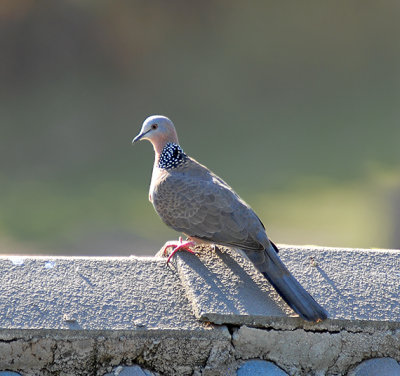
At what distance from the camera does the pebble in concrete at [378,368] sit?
227 cm

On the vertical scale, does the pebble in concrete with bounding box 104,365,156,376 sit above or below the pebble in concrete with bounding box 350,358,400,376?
above

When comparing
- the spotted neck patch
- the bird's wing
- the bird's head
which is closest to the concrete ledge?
the bird's wing

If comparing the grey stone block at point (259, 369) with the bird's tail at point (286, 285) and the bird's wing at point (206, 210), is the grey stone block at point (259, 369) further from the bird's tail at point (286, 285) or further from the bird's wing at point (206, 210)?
the bird's wing at point (206, 210)

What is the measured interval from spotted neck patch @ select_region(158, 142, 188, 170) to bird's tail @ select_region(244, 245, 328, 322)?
30.1 inches

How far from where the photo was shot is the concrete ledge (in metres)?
2.23

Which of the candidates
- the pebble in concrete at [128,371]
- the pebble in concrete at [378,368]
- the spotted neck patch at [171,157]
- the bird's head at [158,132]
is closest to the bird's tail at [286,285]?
the pebble in concrete at [378,368]

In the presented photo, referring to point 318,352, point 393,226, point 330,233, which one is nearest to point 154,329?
point 318,352

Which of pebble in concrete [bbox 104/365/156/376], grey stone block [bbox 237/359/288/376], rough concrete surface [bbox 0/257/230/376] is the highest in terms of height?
rough concrete surface [bbox 0/257/230/376]

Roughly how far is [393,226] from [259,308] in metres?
7.77

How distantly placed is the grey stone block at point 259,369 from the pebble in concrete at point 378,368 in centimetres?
22

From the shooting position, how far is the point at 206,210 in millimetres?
3084

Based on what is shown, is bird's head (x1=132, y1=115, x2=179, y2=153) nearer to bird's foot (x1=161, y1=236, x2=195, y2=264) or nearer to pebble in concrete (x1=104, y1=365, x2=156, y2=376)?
bird's foot (x1=161, y1=236, x2=195, y2=264)

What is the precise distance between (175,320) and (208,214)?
0.84 metres

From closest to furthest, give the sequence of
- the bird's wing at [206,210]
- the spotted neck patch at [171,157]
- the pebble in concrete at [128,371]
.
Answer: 1. the pebble in concrete at [128,371]
2. the bird's wing at [206,210]
3. the spotted neck patch at [171,157]
